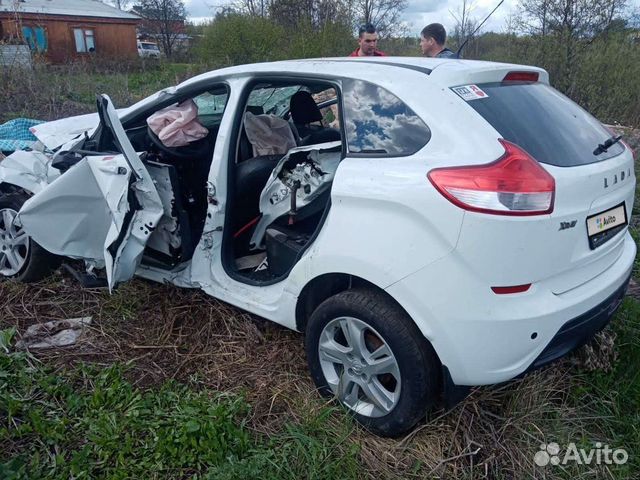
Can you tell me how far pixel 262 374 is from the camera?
2.99 m

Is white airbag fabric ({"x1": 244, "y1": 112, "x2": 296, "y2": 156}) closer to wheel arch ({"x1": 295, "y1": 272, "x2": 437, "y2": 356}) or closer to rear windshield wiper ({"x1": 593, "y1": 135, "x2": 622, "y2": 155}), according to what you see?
wheel arch ({"x1": 295, "y1": 272, "x2": 437, "y2": 356})

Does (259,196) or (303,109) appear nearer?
(259,196)

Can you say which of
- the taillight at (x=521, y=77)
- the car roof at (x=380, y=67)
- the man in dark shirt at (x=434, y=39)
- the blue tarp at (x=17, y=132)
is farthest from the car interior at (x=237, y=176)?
the man in dark shirt at (x=434, y=39)

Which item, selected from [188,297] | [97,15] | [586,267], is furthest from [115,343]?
[97,15]

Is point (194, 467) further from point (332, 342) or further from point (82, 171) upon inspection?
point (82, 171)

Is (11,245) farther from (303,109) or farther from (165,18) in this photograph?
(165,18)

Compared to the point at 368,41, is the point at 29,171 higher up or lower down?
lower down

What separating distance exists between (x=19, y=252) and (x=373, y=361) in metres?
2.81

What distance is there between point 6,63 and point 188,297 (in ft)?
30.7

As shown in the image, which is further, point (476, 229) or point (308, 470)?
point (308, 470)

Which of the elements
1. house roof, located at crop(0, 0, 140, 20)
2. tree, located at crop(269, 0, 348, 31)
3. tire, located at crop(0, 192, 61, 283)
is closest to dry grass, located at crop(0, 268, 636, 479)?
tire, located at crop(0, 192, 61, 283)

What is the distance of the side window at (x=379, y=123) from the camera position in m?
2.29

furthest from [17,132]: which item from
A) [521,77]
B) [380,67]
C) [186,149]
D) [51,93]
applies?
[51,93]

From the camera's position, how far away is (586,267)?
2326 mm
